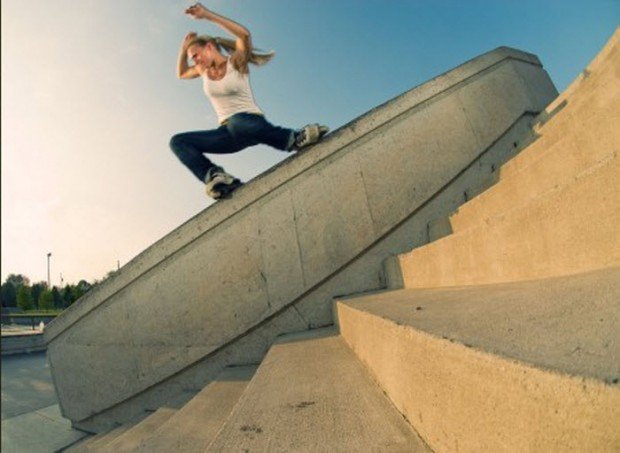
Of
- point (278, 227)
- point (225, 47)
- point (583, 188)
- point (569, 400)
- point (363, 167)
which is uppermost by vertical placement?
point (225, 47)

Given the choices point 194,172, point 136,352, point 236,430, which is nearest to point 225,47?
point 194,172

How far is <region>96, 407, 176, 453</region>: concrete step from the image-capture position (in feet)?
8.67

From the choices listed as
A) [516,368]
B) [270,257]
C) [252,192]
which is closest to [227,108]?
[252,192]

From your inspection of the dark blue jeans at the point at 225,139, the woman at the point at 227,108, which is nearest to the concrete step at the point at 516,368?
the woman at the point at 227,108

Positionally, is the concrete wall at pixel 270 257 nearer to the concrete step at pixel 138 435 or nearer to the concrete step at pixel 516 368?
the concrete step at pixel 138 435

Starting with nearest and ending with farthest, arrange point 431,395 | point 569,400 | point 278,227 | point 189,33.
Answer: point 569,400, point 431,395, point 278,227, point 189,33

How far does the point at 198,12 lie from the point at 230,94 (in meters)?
1.00

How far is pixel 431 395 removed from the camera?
3.27 feet

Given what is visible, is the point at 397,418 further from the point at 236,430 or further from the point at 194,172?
the point at 194,172

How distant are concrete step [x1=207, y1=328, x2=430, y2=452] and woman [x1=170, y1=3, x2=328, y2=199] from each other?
2922 mm

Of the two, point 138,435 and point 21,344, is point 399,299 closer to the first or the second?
point 138,435

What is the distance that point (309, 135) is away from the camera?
4160 millimetres

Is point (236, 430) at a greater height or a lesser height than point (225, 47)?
lesser

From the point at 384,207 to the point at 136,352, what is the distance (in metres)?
3.33
